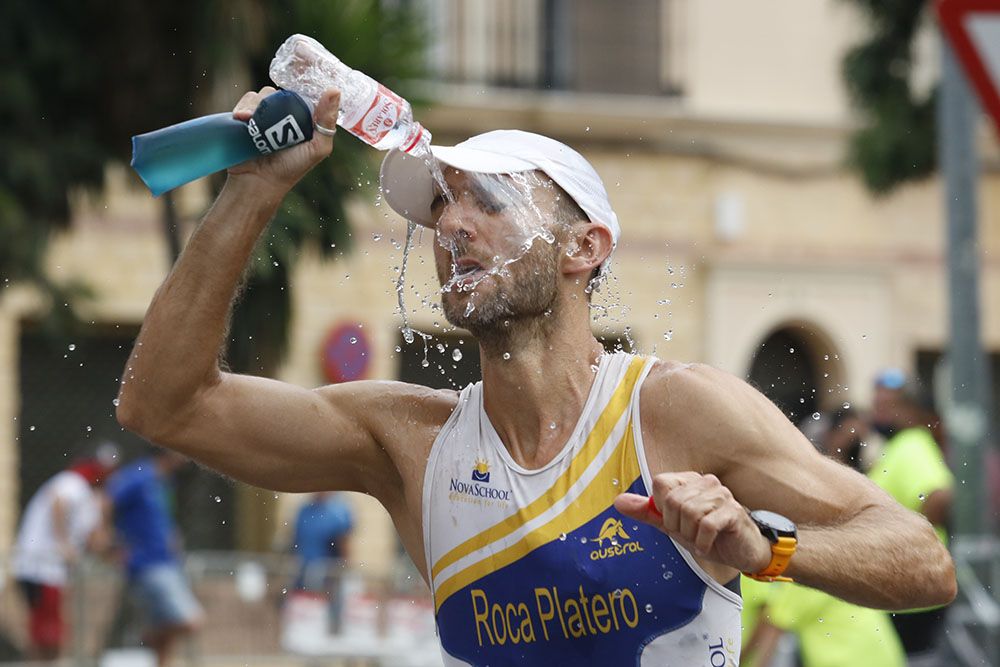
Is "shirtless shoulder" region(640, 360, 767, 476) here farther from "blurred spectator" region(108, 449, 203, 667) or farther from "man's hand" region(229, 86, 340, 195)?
"blurred spectator" region(108, 449, 203, 667)

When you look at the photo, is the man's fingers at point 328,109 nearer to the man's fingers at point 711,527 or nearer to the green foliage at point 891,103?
the man's fingers at point 711,527

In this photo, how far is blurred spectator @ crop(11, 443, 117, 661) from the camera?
11.9 m

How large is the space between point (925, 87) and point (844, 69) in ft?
2.82

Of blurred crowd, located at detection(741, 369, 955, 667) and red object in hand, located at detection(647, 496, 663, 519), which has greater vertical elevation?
red object in hand, located at detection(647, 496, 663, 519)

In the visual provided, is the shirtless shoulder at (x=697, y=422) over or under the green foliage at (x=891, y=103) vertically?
over

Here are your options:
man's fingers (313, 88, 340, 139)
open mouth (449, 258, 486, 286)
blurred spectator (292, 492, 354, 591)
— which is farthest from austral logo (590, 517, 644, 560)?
blurred spectator (292, 492, 354, 591)

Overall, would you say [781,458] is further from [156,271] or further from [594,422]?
[156,271]

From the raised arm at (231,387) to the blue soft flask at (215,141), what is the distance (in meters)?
0.03

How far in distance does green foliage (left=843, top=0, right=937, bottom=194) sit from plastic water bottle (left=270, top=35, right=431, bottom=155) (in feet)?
32.5

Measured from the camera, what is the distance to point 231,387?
401 cm

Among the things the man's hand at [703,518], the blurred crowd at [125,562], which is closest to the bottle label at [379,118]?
the man's hand at [703,518]

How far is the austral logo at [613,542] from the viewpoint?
11.7 feet

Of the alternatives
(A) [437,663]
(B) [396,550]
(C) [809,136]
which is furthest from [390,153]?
(C) [809,136]

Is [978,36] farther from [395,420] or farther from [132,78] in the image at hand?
[132,78]
